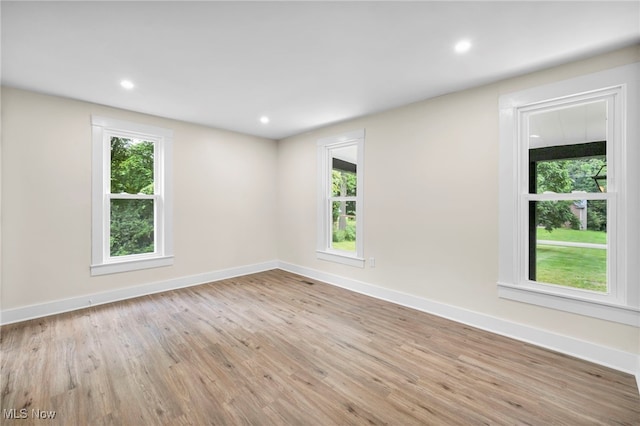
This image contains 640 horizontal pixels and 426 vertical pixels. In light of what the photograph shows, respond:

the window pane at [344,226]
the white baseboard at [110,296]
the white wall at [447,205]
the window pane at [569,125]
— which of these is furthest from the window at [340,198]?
the window pane at [569,125]

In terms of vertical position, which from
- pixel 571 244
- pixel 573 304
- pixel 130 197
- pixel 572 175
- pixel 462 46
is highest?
pixel 462 46

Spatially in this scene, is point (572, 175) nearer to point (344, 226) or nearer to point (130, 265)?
point (344, 226)

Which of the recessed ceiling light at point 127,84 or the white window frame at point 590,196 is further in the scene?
the recessed ceiling light at point 127,84

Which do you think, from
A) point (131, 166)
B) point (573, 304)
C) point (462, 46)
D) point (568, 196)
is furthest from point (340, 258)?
point (131, 166)

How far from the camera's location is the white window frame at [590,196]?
6.96 ft

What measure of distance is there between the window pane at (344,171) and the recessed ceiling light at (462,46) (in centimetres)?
209

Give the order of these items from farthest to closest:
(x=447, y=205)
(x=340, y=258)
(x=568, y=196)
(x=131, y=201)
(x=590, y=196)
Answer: (x=340, y=258)
(x=131, y=201)
(x=447, y=205)
(x=568, y=196)
(x=590, y=196)

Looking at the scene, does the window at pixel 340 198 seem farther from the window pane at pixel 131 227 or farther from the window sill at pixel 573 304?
the window pane at pixel 131 227

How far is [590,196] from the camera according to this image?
236 centimetres

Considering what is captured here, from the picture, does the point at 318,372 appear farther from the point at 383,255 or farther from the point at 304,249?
the point at 304,249

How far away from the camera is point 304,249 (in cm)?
495

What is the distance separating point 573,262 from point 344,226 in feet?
9.17

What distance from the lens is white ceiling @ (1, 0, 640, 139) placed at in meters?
1.79

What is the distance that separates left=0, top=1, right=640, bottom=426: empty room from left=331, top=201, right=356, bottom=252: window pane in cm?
29
